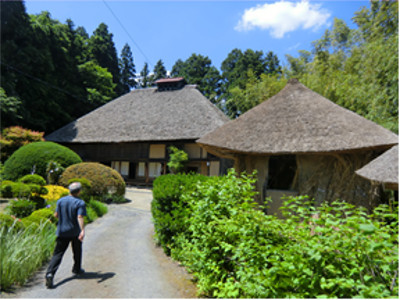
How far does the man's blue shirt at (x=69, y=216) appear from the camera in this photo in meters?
4.22

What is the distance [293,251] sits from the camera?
2342mm

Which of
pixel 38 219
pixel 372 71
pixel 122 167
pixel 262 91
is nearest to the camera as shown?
pixel 38 219

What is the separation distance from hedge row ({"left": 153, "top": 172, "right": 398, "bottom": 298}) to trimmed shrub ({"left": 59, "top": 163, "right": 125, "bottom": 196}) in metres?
7.60

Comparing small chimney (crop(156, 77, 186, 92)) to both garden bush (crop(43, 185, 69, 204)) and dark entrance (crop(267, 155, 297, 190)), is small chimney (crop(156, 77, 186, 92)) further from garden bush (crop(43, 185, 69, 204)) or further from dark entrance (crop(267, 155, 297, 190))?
garden bush (crop(43, 185, 69, 204))

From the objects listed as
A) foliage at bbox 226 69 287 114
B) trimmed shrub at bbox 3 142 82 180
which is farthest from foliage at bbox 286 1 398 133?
trimmed shrub at bbox 3 142 82 180

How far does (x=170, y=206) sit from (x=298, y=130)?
5054mm

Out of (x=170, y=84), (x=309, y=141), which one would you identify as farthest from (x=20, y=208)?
(x=170, y=84)

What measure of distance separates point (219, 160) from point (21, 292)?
52.0ft

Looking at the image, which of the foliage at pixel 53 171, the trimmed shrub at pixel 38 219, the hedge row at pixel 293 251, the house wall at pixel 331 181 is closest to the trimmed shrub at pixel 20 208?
the trimmed shrub at pixel 38 219

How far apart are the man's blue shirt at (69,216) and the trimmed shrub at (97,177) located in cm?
718

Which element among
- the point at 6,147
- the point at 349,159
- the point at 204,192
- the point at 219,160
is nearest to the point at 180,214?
the point at 204,192

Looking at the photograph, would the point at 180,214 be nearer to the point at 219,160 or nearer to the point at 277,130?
the point at 277,130

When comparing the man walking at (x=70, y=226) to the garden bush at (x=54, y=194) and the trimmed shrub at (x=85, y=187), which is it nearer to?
the garden bush at (x=54, y=194)

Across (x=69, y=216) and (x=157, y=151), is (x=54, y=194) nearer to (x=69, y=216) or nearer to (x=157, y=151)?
(x=69, y=216)
